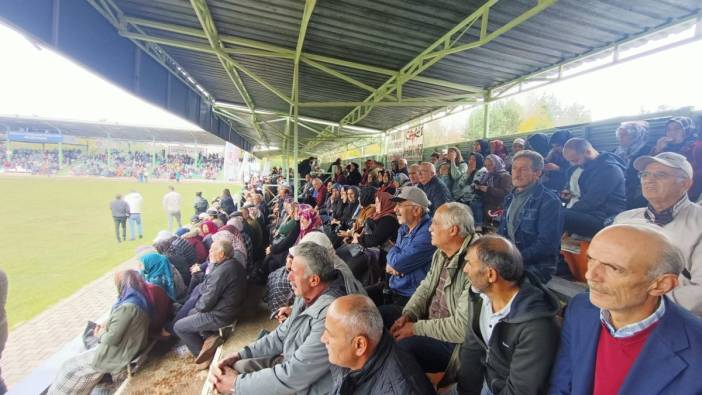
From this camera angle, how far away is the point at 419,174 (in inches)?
166

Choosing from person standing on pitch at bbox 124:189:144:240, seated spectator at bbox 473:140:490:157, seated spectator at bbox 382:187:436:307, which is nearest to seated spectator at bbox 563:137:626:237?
seated spectator at bbox 382:187:436:307

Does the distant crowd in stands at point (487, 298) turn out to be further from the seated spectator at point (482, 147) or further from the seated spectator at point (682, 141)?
the seated spectator at point (482, 147)

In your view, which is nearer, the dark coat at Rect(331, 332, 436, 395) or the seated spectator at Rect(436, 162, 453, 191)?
the dark coat at Rect(331, 332, 436, 395)

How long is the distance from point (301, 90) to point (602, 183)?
18.4 feet

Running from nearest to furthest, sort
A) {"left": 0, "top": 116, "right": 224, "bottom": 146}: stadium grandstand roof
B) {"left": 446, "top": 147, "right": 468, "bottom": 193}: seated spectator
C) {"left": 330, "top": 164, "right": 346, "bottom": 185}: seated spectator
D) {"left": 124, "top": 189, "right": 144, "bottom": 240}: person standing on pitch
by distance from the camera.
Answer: {"left": 446, "top": 147, "right": 468, "bottom": 193}: seated spectator → {"left": 330, "top": 164, "right": 346, "bottom": 185}: seated spectator → {"left": 124, "top": 189, "right": 144, "bottom": 240}: person standing on pitch → {"left": 0, "top": 116, "right": 224, "bottom": 146}: stadium grandstand roof

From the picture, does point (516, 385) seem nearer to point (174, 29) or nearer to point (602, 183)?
point (602, 183)

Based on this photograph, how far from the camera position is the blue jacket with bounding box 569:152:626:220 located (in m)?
2.80

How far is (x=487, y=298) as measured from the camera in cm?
168

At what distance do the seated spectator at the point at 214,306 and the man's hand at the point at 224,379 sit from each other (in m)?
1.24

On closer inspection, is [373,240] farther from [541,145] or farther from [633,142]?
[633,142]

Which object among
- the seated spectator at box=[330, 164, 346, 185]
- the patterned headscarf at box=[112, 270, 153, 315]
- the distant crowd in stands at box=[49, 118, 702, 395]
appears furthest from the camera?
the seated spectator at box=[330, 164, 346, 185]

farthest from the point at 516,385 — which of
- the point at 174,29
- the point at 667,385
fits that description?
the point at 174,29

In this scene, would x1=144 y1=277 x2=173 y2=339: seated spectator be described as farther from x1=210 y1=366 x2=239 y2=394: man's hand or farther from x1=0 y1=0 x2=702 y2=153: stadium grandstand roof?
x1=0 y1=0 x2=702 y2=153: stadium grandstand roof

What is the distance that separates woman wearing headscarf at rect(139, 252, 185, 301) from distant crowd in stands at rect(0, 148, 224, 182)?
42.4 m
